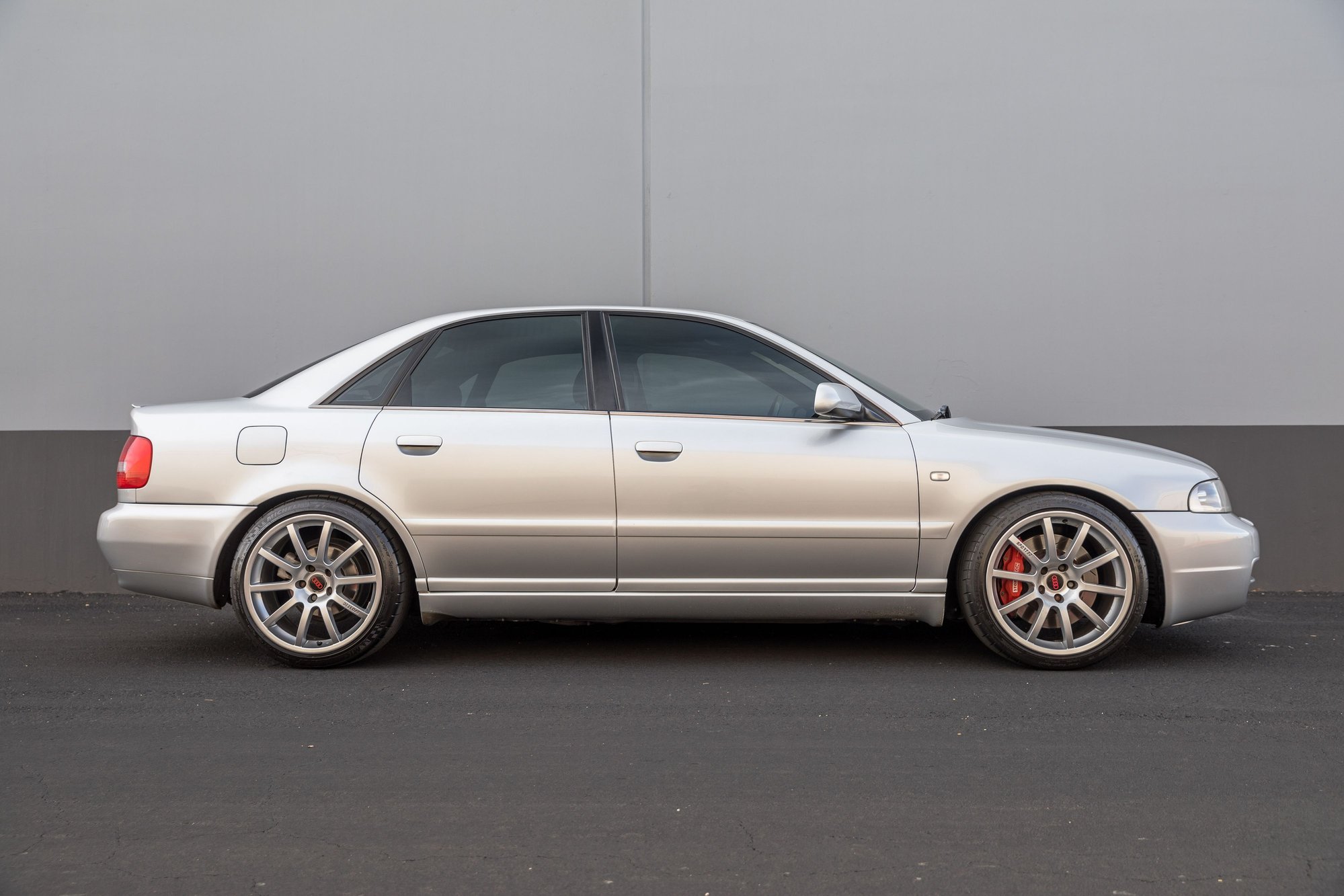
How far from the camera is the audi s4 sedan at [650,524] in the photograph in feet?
15.8

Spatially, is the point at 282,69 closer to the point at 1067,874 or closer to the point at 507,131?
the point at 507,131

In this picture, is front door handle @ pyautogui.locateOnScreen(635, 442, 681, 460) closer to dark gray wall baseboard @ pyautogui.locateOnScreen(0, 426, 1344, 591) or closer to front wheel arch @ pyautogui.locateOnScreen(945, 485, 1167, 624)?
front wheel arch @ pyautogui.locateOnScreen(945, 485, 1167, 624)

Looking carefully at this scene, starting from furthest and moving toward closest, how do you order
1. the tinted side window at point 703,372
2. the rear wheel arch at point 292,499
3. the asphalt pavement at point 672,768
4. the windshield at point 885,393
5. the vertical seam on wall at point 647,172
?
the vertical seam on wall at point 647,172, the windshield at point 885,393, the tinted side window at point 703,372, the rear wheel arch at point 292,499, the asphalt pavement at point 672,768

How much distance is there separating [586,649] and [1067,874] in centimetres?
291

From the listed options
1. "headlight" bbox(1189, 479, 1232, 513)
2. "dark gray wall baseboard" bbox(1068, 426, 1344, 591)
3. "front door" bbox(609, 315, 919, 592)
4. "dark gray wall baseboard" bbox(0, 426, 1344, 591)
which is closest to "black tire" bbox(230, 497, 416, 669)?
"front door" bbox(609, 315, 919, 592)

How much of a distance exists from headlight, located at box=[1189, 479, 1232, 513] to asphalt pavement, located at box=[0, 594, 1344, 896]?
0.71m

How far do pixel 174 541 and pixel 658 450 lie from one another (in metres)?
2.09

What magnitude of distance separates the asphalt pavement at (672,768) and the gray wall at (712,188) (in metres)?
2.49

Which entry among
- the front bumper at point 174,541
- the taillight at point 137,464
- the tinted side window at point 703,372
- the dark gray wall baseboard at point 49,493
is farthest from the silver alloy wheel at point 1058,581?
the dark gray wall baseboard at point 49,493

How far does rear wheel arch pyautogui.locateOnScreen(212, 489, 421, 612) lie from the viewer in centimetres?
484

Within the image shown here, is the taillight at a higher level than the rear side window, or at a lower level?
lower

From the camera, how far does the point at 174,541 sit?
Result: 483 centimetres

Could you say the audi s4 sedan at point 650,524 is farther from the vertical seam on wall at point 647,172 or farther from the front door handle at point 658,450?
the vertical seam on wall at point 647,172

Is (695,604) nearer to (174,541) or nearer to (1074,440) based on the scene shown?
(1074,440)
